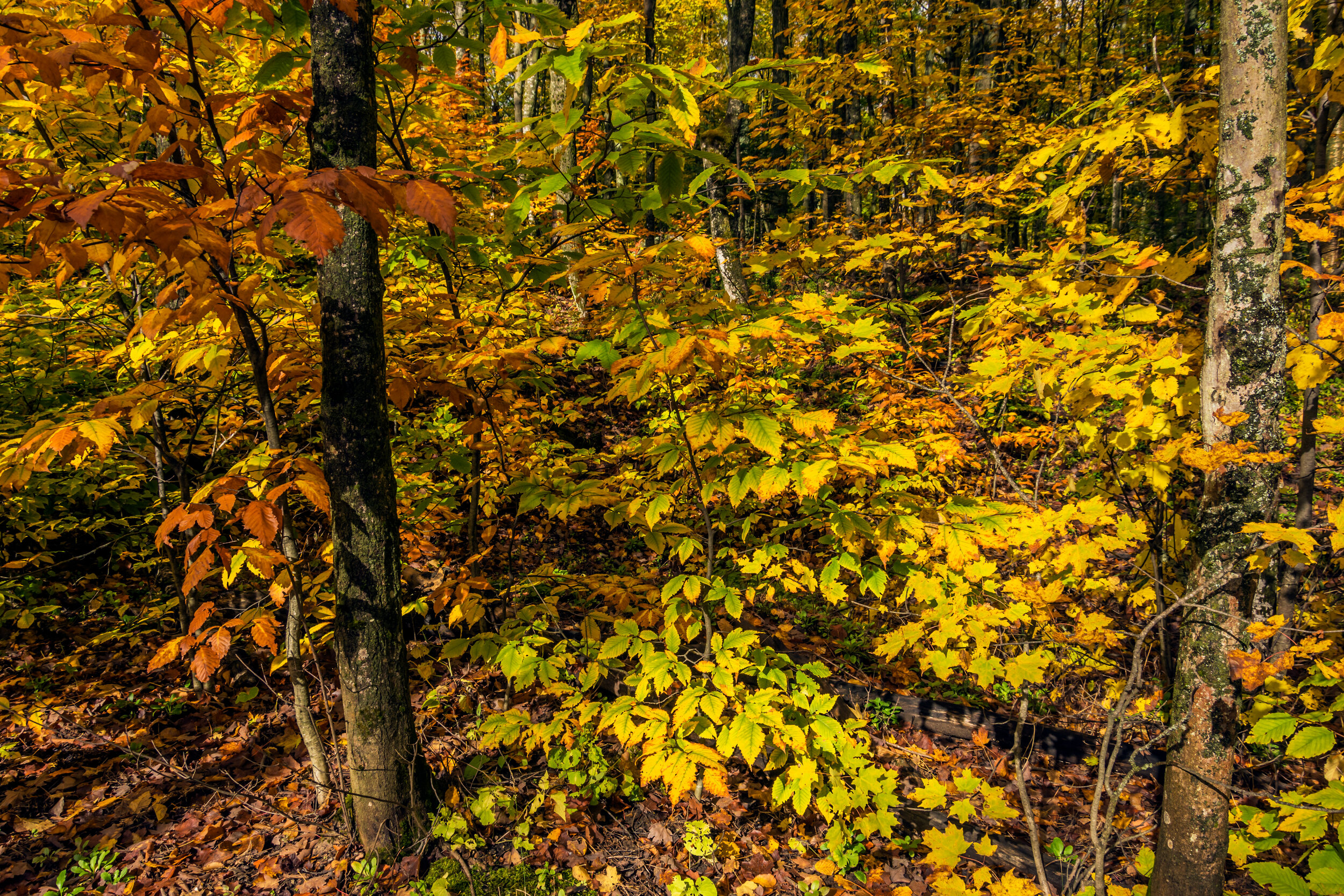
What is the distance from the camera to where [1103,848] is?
1.79 meters

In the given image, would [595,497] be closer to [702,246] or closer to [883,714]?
[702,246]

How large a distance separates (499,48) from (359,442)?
1502 millimetres

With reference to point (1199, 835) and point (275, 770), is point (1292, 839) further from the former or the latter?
point (275, 770)

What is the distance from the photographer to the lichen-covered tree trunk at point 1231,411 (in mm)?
2074

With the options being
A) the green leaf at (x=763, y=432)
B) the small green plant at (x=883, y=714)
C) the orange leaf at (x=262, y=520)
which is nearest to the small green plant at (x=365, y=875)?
the orange leaf at (x=262, y=520)

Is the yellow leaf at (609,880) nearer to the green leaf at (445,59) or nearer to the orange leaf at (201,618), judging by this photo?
the orange leaf at (201,618)

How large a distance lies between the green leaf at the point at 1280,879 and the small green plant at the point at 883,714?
275 cm

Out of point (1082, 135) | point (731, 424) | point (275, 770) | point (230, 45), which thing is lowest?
point (275, 770)

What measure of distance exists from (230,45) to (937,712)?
6981mm

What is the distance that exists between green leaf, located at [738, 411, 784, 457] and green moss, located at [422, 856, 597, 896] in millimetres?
2151

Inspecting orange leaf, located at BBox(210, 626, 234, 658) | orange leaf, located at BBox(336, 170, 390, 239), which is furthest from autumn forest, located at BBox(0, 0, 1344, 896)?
orange leaf, located at BBox(210, 626, 234, 658)

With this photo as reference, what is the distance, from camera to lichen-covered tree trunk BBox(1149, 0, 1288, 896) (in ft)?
6.81

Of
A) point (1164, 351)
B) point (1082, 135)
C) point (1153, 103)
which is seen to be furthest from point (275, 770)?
point (1153, 103)

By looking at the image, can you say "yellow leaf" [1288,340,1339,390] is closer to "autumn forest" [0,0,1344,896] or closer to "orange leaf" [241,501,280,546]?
"autumn forest" [0,0,1344,896]
